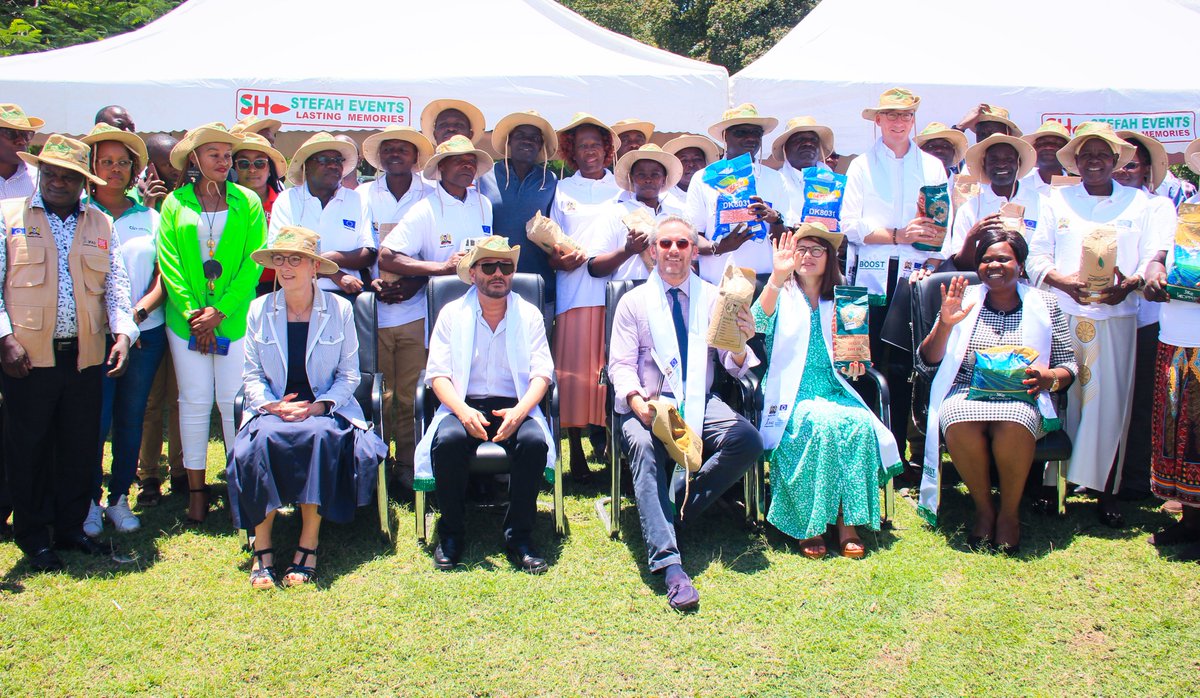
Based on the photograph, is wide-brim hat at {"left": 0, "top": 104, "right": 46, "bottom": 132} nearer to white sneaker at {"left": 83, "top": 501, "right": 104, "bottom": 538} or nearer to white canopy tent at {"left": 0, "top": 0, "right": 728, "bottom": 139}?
white sneaker at {"left": 83, "top": 501, "right": 104, "bottom": 538}

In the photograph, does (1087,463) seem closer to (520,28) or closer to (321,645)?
(321,645)

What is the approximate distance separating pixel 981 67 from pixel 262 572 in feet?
22.1

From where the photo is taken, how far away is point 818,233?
438 cm

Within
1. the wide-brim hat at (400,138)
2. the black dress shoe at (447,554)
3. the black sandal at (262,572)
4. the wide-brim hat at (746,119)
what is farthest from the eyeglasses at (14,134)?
the wide-brim hat at (746,119)

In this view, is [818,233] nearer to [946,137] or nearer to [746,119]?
[746,119]

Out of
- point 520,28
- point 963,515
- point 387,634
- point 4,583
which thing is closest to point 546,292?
point 387,634

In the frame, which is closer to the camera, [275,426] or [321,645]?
[321,645]

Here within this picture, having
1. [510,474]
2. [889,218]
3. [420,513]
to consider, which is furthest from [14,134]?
[889,218]

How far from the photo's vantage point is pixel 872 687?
9.65 feet

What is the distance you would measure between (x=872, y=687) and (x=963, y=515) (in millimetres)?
1893

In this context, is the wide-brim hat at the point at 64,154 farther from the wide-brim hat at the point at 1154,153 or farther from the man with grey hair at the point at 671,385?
the wide-brim hat at the point at 1154,153

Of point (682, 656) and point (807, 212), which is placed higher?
point (807, 212)

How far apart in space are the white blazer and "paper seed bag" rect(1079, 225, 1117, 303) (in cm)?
377

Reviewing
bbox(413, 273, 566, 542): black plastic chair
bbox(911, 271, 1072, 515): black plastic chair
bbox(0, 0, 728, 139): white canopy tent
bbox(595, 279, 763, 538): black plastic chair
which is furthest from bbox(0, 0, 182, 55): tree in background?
bbox(911, 271, 1072, 515): black plastic chair
